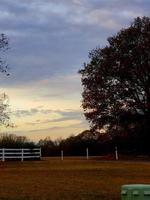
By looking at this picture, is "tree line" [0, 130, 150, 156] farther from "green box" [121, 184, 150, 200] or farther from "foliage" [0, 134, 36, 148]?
"green box" [121, 184, 150, 200]

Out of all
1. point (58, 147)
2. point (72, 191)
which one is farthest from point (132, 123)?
point (72, 191)

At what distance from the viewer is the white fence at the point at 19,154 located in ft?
194

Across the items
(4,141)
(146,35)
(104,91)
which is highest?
(146,35)

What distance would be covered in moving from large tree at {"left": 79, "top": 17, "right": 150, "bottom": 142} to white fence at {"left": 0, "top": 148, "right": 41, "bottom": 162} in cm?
928

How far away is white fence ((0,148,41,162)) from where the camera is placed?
194ft

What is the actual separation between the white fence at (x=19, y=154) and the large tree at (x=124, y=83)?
928cm

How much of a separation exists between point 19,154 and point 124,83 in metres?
14.3

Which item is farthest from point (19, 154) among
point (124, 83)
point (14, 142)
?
point (124, 83)

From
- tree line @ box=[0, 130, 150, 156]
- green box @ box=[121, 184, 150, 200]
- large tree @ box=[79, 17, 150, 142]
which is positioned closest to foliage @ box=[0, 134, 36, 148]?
tree line @ box=[0, 130, 150, 156]

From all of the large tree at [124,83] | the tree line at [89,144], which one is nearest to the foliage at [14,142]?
the tree line at [89,144]

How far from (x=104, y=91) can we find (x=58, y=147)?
1248 cm

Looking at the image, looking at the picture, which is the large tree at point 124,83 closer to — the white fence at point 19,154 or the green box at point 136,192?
the white fence at point 19,154

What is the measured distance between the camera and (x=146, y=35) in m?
66.8

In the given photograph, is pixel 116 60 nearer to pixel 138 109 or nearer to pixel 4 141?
pixel 138 109
